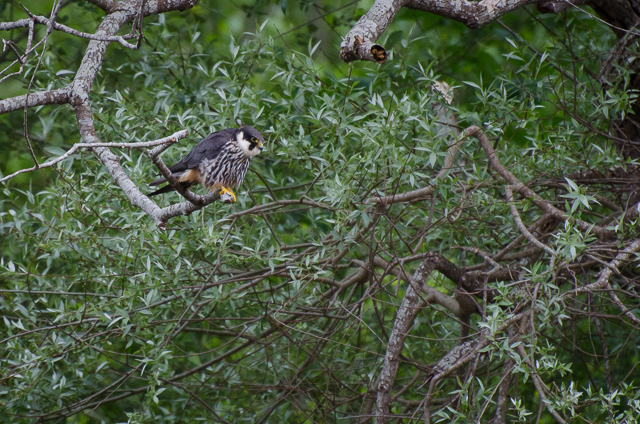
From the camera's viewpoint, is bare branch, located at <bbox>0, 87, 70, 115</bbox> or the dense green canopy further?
the dense green canopy

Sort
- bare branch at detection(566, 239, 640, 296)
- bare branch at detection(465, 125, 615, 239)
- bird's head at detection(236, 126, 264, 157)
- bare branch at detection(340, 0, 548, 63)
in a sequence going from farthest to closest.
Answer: bird's head at detection(236, 126, 264, 157) → bare branch at detection(465, 125, 615, 239) → bare branch at detection(566, 239, 640, 296) → bare branch at detection(340, 0, 548, 63)

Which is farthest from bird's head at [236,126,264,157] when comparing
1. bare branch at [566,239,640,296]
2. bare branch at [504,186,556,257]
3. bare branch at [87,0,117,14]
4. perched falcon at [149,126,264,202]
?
bare branch at [566,239,640,296]

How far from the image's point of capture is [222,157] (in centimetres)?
384

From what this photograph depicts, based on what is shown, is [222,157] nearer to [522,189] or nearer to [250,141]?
[250,141]

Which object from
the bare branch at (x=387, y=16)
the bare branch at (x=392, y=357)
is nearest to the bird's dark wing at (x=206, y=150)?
the bare branch at (x=387, y=16)

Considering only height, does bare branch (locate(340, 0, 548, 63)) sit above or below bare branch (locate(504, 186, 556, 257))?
above

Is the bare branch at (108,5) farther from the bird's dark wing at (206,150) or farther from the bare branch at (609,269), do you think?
the bare branch at (609,269)

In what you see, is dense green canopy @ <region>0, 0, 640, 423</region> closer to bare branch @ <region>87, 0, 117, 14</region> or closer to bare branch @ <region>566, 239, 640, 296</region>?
bare branch @ <region>566, 239, 640, 296</region>

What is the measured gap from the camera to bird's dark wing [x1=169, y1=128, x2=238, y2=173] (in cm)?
384

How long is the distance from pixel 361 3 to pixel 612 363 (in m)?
3.89

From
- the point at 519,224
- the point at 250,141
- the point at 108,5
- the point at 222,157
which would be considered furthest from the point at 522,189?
the point at 108,5

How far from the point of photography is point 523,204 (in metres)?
3.32

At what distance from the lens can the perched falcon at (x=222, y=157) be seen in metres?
3.82

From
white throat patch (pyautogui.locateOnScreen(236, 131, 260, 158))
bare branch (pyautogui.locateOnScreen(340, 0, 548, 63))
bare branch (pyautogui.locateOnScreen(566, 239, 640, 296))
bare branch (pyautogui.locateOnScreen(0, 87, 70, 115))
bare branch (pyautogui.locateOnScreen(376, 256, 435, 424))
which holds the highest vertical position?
bare branch (pyautogui.locateOnScreen(340, 0, 548, 63))
